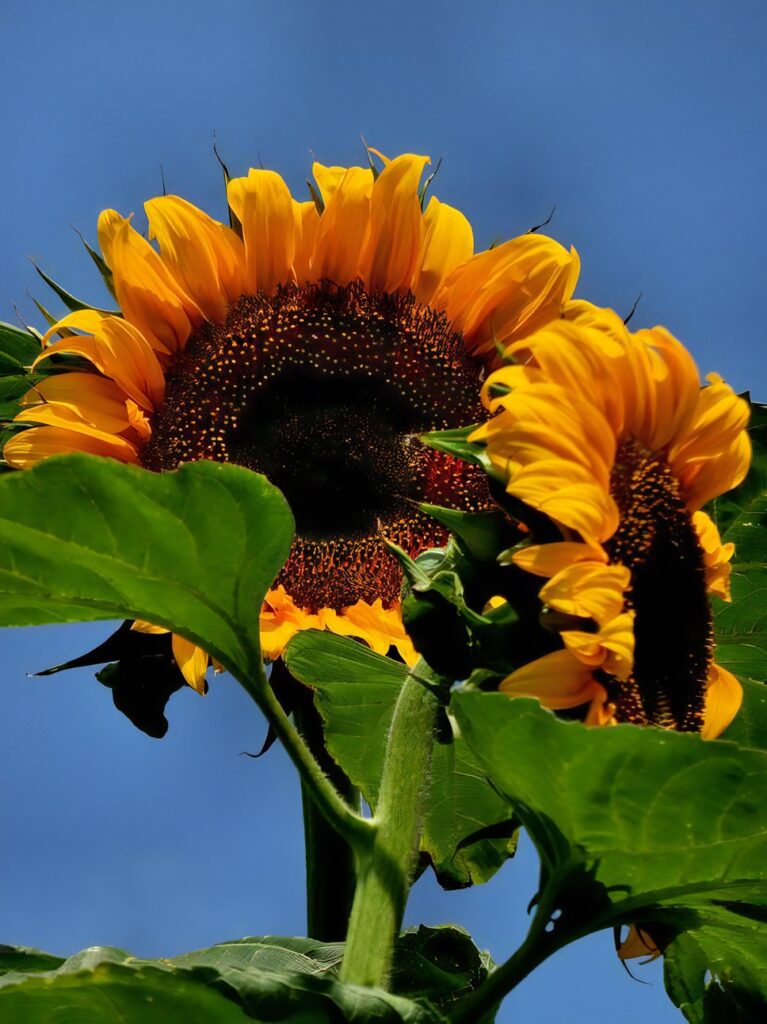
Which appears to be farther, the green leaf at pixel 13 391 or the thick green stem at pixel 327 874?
the green leaf at pixel 13 391

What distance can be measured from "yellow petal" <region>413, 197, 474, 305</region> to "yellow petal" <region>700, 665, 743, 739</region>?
1.07m

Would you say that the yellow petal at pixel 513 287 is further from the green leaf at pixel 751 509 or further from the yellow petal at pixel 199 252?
the green leaf at pixel 751 509

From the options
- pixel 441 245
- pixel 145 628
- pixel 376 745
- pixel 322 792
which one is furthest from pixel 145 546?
pixel 441 245

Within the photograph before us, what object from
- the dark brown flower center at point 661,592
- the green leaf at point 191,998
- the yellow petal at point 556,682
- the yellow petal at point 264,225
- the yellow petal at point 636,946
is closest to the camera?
the green leaf at point 191,998

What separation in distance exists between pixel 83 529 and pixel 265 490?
16 centimetres

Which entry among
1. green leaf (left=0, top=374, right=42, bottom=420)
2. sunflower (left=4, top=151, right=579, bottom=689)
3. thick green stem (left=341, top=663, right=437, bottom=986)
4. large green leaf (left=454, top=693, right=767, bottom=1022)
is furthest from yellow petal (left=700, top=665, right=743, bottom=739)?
green leaf (left=0, top=374, right=42, bottom=420)

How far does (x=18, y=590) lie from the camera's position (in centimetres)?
113

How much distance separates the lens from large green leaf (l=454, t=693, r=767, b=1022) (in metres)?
0.98

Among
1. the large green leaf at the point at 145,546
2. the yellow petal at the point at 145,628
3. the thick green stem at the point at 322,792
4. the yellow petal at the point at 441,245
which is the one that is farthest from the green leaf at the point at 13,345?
the thick green stem at the point at 322,792

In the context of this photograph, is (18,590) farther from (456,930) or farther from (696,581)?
(456,930)

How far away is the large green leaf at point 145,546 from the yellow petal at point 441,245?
3.75ft

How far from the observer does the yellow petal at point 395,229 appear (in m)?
2.13

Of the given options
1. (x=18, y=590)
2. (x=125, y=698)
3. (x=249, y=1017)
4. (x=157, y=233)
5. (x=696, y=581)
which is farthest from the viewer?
(x=157, y=233)

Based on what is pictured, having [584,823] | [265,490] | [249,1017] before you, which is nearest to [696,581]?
[584,823]
